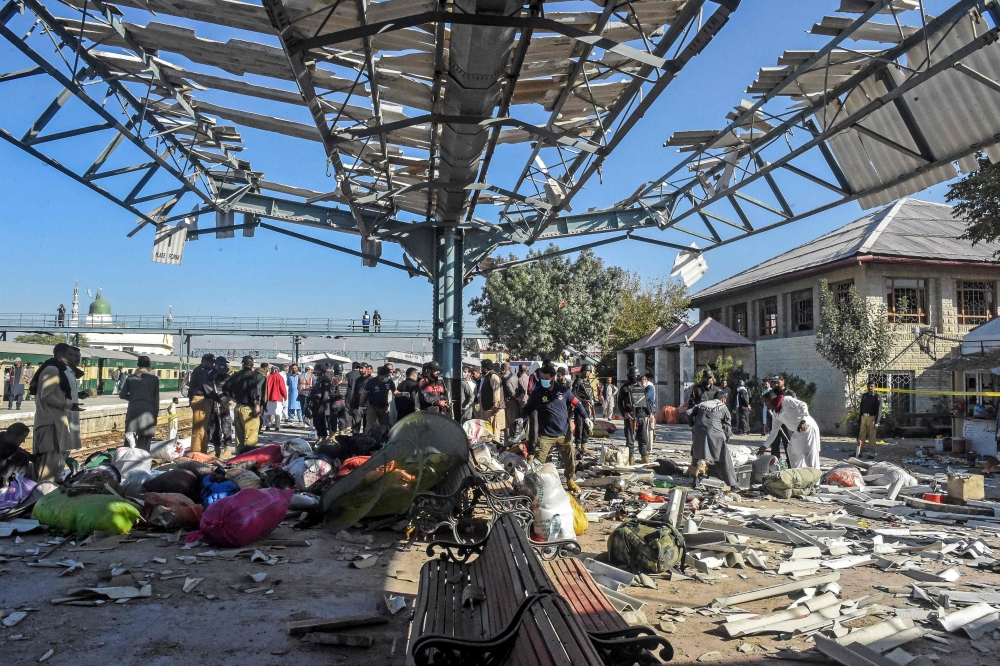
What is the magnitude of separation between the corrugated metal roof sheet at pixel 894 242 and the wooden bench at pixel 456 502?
16928 millimetres

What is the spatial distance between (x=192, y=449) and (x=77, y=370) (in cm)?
376

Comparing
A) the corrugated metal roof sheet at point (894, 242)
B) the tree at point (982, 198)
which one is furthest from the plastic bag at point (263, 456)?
the corrugated metal roof sheet at point (894, 242)

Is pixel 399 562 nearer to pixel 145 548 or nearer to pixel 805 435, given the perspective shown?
pixel 145 548

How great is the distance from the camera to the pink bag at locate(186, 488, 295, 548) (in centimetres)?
613

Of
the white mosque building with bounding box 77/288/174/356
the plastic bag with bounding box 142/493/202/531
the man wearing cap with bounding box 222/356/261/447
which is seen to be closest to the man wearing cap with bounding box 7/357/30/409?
the man wearing cap with bounding box 222/356/261/447

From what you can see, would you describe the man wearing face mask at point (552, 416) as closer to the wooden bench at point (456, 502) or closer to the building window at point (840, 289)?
the wooden bench at point (456, 502)

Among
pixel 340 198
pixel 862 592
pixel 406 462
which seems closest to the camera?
pixel 862 592

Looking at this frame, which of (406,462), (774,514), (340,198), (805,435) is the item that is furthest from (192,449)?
(805,435)

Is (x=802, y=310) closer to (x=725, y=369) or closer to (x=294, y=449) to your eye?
(x=725, y=369)

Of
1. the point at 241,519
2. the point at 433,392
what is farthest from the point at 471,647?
the point at 433,392

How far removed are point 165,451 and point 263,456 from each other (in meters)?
1.57

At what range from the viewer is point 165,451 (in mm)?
10273

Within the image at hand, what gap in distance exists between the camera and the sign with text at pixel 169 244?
35.7 ft

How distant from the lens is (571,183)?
9.37 meters
